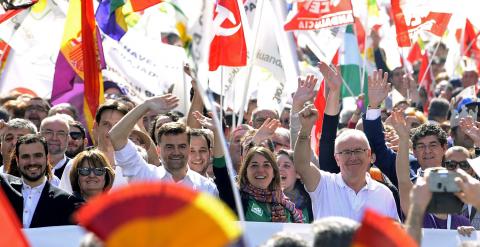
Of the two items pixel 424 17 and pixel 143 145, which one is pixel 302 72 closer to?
pixel 424 17

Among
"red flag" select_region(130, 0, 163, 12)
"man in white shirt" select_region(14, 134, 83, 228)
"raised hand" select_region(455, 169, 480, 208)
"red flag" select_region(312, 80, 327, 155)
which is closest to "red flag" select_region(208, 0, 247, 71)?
"red flag" select_region(130, 0, 163, 12)

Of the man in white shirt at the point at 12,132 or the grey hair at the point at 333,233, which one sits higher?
the man in white shirt at the point at 12,132

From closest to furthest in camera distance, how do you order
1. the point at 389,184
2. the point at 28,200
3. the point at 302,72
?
the point at 28,200 < the point at 389,184 < the point at 302,72

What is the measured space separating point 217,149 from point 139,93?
510 centimetres

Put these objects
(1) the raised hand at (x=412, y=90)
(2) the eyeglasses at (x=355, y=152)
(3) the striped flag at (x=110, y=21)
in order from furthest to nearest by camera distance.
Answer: (1) the raised hand at (x=412, y=90)
(3) the striped flag at (x=110, y=21)
(2) the eyeglasses at (x=355, y=152)

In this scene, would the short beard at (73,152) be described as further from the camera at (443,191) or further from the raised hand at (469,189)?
the raised hand at (469,189)

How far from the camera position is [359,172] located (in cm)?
776

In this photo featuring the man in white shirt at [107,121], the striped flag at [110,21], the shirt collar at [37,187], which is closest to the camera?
the shirt collar at [37,187]

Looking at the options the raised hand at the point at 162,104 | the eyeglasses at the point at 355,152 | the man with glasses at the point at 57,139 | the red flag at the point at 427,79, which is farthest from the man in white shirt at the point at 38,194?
the red flag at the point at 427,79

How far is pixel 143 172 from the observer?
756 cm

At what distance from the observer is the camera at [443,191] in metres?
5.04

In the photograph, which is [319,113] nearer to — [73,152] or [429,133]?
[429,133]

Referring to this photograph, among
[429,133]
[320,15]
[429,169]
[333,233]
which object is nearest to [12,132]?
[429,133]

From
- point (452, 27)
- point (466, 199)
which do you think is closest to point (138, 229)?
point (466, 199)
